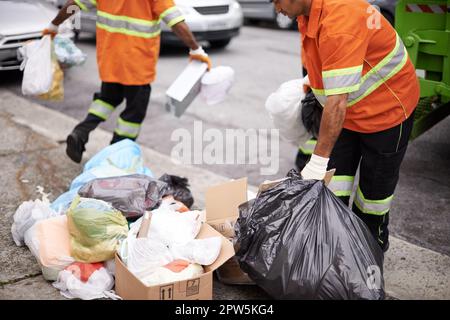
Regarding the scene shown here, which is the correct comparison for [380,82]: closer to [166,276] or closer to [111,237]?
[166,276]

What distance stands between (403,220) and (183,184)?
1.44 meters

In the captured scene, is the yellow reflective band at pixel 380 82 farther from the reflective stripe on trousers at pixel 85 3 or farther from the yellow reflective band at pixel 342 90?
the reflective stripe on trousers at pixel 85 3

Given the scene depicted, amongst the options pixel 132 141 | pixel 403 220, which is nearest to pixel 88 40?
pixel 132 141

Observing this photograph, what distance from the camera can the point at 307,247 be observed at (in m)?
2.49

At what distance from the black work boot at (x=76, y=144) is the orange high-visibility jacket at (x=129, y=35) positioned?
1.52 ft

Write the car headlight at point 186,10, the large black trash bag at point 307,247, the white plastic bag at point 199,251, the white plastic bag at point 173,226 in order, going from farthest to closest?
the car headlight at point 186,10
the white plastic bag at point 173,226
the white plastic bag at point 199,251
the large black trash bag at point 307,247

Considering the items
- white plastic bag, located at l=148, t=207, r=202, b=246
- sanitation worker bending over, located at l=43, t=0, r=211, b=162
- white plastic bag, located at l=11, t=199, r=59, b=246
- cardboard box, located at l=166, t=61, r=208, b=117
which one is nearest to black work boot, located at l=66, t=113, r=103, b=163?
sanitation worker bending over, located at l=43, t=0, r=211, b=162

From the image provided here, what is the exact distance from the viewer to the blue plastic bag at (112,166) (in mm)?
3637

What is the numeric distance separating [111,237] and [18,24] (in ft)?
15.5

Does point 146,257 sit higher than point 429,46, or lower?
lower

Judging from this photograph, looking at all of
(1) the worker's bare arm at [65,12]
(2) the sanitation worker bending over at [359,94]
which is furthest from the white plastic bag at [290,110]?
(1) the worker's bare arm at [65,12]

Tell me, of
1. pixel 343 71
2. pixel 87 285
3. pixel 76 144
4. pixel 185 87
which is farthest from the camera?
pixel 76 144

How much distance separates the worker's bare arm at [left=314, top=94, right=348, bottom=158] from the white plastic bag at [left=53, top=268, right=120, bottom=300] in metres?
1.18

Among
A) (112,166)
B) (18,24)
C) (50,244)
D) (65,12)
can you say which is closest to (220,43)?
(18,24)
